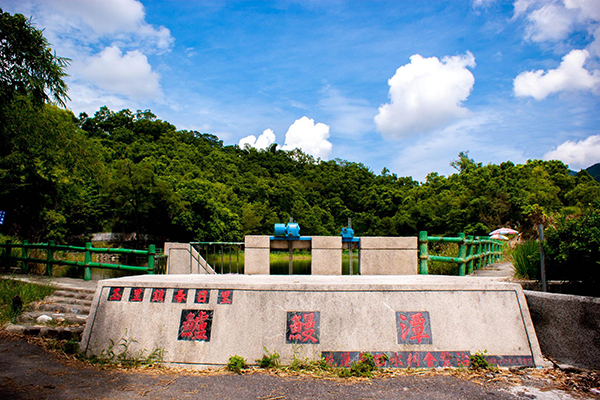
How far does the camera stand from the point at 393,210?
2370 inches

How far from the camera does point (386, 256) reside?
26.2 feet

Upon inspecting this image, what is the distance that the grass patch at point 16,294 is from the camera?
6438 mm

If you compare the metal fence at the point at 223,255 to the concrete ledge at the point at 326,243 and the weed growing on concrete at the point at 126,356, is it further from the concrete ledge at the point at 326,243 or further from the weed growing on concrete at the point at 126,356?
the weed growing on concrete at the point at 126,356

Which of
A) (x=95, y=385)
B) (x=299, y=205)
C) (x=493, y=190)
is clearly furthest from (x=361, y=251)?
(x=299, y=205)

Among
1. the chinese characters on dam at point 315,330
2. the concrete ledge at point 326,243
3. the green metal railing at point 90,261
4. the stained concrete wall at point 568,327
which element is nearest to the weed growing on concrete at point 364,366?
the chinese characters on dam at point 315,330

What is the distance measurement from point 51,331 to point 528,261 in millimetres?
7541

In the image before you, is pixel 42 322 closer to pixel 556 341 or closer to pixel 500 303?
pixel 500 303

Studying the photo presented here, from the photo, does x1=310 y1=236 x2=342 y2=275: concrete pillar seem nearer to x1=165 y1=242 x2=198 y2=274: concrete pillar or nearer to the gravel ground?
x1=165 y1=242 x2=198 y2=274: concrete pillar

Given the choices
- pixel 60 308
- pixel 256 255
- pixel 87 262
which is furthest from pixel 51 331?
pixel 256 255

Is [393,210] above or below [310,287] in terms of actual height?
above

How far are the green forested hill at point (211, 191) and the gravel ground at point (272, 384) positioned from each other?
10.0 metres

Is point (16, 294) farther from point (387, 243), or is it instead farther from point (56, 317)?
point (387, 243)

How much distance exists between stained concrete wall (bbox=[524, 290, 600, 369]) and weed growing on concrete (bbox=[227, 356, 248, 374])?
3.59 meters

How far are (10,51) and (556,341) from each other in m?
Answer: 12.7
